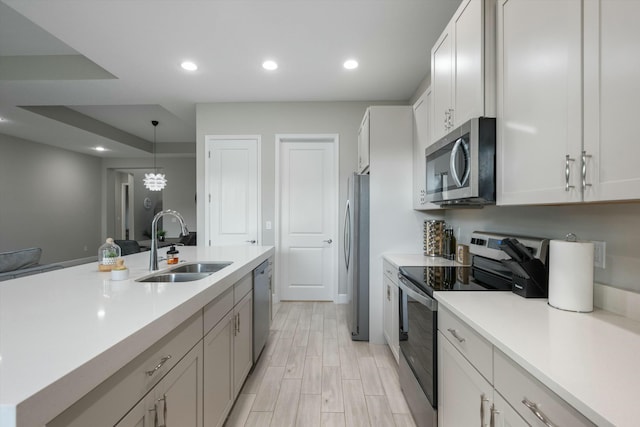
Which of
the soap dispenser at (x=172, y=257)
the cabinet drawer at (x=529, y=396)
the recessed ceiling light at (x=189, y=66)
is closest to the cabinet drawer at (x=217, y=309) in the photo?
the soap dispenser at (x=172, y=257)

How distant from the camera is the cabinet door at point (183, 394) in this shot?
99 centimetres

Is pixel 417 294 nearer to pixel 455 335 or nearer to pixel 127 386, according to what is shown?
pixel 455 335

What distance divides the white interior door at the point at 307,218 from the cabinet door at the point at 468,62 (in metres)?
2.43

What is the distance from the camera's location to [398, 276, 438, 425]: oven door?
1.46m

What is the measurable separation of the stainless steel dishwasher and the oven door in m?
1.11

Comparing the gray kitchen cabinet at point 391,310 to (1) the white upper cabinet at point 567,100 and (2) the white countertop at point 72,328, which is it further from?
(2) the white countertop at point 72,328

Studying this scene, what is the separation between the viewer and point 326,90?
11.9 feet

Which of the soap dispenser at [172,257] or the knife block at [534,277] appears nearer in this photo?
the knife block at [534,277]

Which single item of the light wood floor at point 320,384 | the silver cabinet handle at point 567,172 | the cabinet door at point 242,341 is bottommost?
the light wood floor at point 320,384

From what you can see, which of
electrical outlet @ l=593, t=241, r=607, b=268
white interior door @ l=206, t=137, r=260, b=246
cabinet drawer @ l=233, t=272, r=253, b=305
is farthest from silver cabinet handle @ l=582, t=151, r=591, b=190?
white interior door @ l=206, t=137, r=260, b=246

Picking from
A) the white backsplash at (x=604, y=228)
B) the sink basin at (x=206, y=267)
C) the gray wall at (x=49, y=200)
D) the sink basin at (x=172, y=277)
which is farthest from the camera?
the gray wall at (x=49, y=200)

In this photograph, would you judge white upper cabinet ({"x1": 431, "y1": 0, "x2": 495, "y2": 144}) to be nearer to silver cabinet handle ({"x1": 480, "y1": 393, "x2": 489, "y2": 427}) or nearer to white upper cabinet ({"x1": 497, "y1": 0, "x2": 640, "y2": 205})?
white upper cabinet ({"x1": 497, "y1": 0, "x2": 640, "y2": 205})

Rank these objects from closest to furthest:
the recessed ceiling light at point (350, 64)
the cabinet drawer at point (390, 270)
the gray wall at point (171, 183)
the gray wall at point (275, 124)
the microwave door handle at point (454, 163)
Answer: the microwave door handle at point (454, 163)
the cabinet drawer at point (390, 270)
the recessed ceiling light at point (350, 64)
the gray wall at point (275, 124)
the gray wall at point (171, 183)

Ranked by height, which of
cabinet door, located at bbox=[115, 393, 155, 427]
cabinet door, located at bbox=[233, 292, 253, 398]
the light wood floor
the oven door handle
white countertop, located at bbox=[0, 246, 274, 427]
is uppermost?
white countertop, located at bbox=[0, 246, 274, 427]
